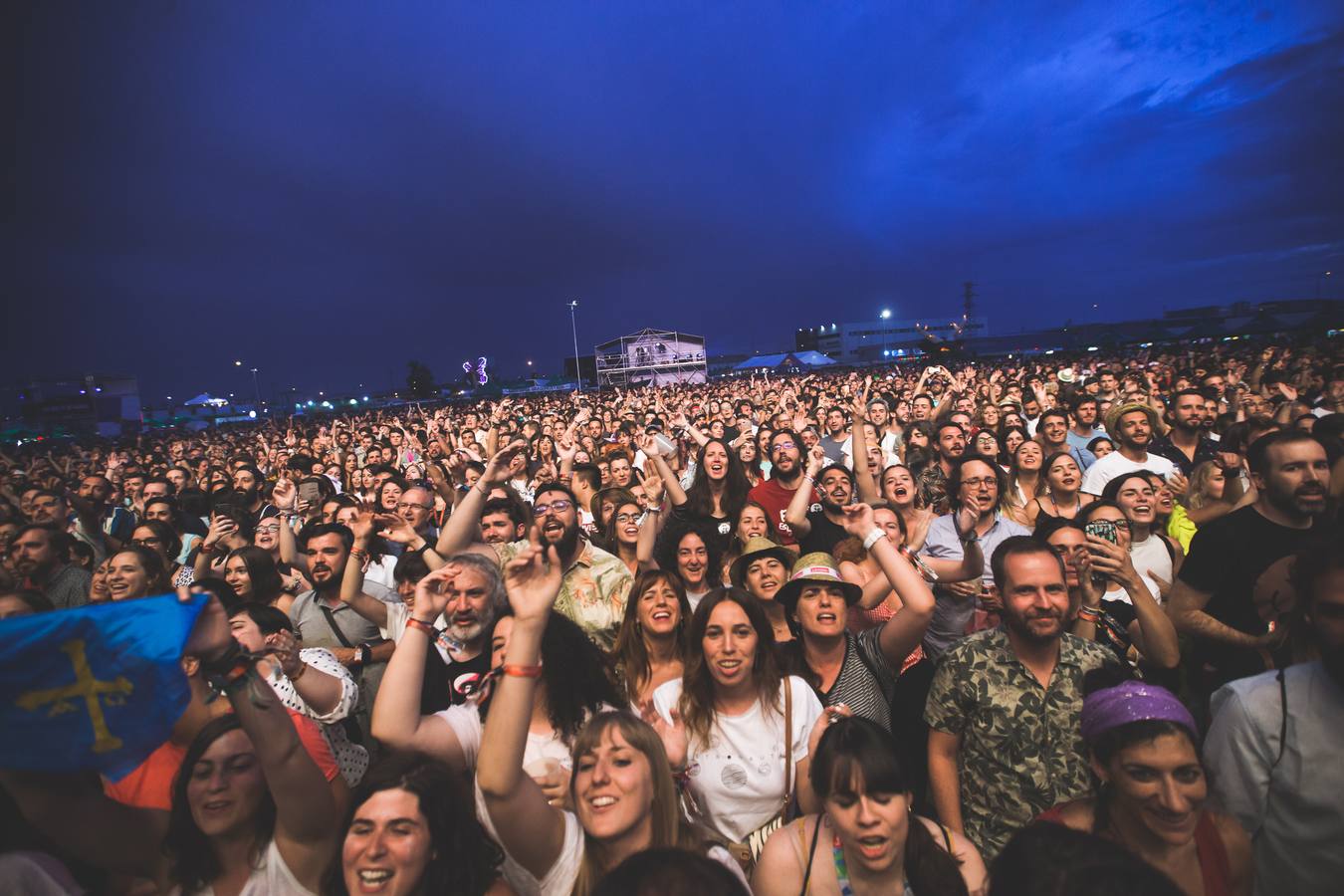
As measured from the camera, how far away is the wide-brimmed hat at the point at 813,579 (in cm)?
301

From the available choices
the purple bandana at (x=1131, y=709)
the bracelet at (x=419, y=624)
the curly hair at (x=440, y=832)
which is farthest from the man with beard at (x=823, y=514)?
the curly hair at (x=440, y=832)

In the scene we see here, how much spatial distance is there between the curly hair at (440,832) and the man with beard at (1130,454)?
597 cm

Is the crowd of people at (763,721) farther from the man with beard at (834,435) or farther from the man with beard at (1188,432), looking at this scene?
the man with beard at (834,435)

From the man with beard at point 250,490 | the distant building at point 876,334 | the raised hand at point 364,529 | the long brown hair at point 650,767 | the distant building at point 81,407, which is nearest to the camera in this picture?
the long brown hair at point 650,767

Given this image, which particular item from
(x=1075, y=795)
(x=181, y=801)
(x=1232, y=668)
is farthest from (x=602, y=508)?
(x=1232, y=668)

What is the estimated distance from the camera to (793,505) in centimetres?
493

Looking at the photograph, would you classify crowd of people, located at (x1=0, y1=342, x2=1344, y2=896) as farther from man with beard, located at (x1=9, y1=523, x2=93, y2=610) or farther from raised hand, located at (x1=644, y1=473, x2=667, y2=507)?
raised hand, located at (x1=644, y1=473, x2=667, y2=507)

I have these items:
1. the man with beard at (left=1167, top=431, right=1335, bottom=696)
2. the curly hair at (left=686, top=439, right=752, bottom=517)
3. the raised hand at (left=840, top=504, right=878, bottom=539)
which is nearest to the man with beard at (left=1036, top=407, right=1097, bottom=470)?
the man with beard at (left=1167, top=431, right=1335, bottom=696)

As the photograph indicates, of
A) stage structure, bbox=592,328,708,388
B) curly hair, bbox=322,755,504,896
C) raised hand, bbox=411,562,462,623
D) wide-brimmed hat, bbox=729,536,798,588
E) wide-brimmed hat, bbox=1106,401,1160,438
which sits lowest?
curly hair, bbox=322,755,504,896

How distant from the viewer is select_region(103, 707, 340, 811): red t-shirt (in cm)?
222

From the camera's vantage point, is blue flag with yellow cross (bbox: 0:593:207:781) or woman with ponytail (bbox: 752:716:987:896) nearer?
blue flag with yellow cross (bbox: 0:593:207:781)

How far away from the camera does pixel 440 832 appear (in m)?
1.95

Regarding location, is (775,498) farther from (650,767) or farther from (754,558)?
(650,767)

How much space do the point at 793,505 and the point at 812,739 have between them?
8.58ft
